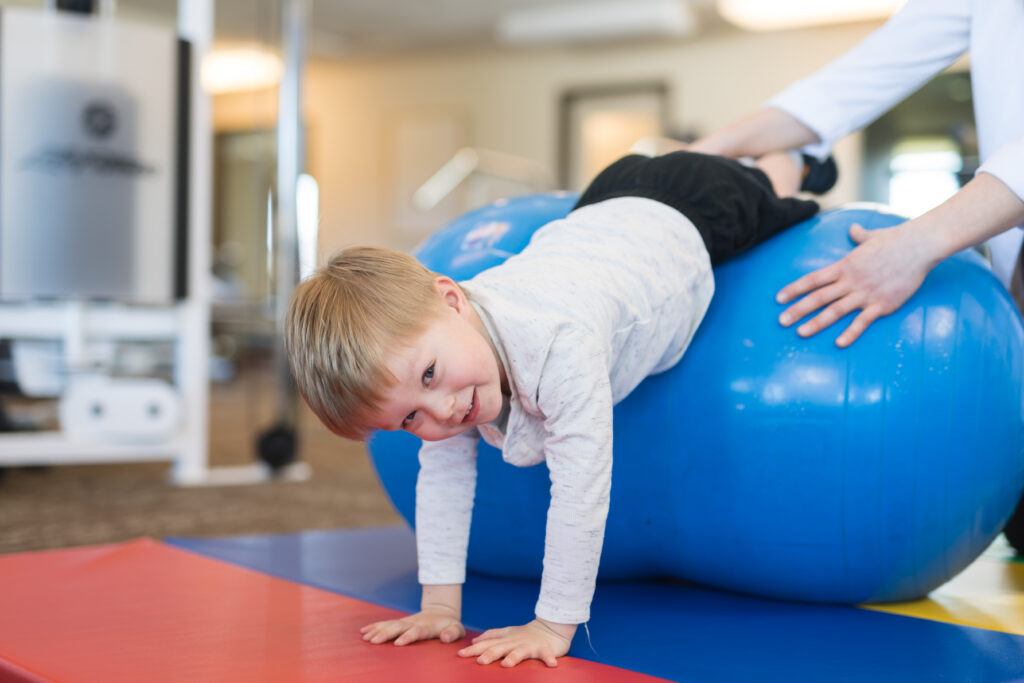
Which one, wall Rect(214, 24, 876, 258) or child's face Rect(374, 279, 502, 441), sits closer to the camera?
child's face Rect(374, 279, 502, 441)

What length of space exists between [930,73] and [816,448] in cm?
60

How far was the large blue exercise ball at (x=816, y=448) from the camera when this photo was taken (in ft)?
3.34

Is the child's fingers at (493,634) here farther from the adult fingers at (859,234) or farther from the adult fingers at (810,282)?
the adult fingers at (859,234)

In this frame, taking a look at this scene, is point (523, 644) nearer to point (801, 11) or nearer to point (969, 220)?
point (969, 220)

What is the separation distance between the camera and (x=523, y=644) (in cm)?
87

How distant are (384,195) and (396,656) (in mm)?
6503

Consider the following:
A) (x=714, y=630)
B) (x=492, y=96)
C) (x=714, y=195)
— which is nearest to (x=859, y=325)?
(x=714, y=195)

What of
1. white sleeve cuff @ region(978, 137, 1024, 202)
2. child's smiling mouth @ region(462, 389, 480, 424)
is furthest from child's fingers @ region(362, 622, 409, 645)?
white sleeve cuff @ region(978, 137, 1024, 202)

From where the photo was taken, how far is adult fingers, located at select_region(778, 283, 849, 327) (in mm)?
1037

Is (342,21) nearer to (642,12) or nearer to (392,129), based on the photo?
(392,129)

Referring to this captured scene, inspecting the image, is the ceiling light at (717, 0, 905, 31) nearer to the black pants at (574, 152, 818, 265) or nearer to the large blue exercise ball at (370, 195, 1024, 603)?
the black pants at (574, 152, 818, 265)

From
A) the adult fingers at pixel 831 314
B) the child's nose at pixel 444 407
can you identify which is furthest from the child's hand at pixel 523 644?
the adult fingers at pixel 831 314

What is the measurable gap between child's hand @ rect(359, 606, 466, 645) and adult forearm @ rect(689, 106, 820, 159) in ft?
2.35

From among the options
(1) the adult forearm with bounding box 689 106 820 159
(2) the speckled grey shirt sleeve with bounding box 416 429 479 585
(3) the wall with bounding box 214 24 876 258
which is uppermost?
(3) the wall with bounding box 214 24 876 258
